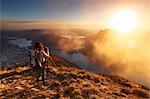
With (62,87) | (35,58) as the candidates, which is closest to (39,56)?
(35,58)

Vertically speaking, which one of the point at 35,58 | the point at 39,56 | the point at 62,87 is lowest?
the point at 62,87

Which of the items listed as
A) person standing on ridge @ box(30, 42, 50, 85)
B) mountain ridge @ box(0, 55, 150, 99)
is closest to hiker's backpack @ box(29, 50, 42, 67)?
person standing on ridge @ box(30, 42, 50, 85)

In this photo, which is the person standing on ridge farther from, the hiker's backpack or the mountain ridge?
the mountain ridge

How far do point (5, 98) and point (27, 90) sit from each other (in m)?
1.31

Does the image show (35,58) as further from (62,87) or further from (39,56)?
(62,87)

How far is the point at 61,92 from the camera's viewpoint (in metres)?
14.0

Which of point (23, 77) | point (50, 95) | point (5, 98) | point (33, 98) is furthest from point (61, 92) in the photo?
point (23, 77)

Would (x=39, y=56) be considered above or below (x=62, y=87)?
above

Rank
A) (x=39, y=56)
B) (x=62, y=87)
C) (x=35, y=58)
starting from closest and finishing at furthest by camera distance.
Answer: (x=39, y=56) → (x=35, y=58) → (x=62, y=87)

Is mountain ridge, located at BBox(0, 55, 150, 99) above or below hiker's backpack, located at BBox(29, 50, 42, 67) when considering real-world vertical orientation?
below

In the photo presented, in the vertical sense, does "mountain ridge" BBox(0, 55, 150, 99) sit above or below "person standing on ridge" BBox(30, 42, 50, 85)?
below

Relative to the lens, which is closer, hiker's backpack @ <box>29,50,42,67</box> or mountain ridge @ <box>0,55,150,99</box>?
mountain ridge @ <box>0,55,150,99</box>

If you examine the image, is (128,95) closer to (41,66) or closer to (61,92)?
(61,92)

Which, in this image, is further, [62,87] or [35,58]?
[62,87]
